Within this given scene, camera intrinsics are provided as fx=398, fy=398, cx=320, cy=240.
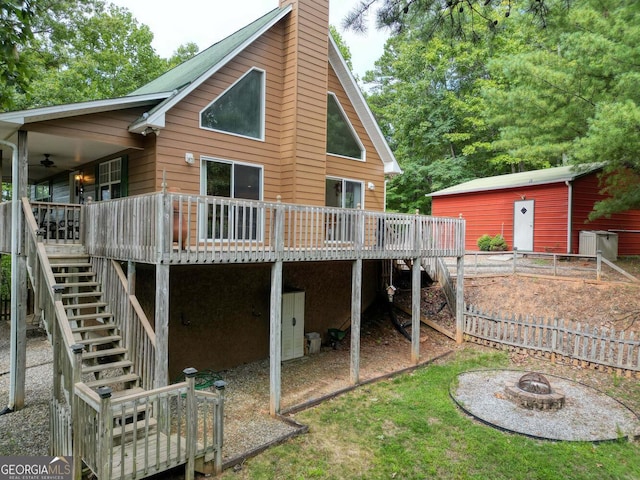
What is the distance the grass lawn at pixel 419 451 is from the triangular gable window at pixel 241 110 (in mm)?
6423

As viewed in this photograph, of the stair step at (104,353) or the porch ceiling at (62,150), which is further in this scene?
the porch ceiling at (62,150)

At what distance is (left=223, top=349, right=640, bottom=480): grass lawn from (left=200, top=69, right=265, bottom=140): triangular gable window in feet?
21.1

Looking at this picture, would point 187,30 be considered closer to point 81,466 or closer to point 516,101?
point 516,101

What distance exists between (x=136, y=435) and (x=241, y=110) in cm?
731

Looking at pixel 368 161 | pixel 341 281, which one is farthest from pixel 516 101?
pixel 341 281

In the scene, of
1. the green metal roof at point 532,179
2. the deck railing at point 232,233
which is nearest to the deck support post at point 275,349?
the deck railing at point 232,233

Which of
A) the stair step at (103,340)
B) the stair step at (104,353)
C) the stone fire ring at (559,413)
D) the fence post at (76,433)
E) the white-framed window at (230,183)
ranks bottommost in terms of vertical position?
the stone fire ring at (559,413)

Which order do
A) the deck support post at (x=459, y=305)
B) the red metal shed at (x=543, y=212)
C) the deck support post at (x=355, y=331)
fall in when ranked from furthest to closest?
1. the red metal shed at (x=543, y=212)
2. the deck support post at (x=459, y=305)
3. the deck support post at (x=355, y=331)

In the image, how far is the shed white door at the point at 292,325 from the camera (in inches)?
400

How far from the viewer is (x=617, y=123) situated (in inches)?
363

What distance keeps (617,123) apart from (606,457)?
7.32m

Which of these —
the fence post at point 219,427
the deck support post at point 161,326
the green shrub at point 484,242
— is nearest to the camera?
the fence post at point 219,427

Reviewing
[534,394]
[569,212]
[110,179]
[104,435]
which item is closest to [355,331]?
[534,394]

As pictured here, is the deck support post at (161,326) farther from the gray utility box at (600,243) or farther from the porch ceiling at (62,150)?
the gray utility box at (600,243)
